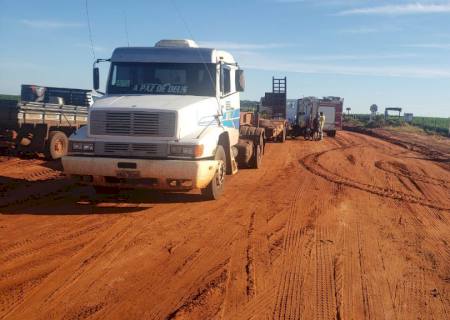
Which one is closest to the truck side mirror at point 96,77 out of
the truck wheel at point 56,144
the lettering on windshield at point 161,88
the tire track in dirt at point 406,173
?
the lettering on windshield at point 161,88

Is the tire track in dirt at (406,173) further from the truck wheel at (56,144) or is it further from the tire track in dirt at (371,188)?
the truck wheel at (56,144)

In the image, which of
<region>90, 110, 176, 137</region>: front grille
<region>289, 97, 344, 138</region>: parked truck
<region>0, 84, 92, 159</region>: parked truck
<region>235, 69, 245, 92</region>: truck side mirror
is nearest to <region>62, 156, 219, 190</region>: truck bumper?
<region>90, 110, 176, 137</region>: front grille

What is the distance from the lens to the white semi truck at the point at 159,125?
835 centimetres

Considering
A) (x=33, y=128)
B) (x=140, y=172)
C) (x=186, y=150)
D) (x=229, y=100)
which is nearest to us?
(x=140, y=172)

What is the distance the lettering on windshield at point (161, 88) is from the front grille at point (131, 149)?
5.98ft

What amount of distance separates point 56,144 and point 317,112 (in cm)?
2261

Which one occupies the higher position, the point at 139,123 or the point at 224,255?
the point at 139,123

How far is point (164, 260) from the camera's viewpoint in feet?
19.8

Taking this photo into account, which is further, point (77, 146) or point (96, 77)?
point (96, 77)

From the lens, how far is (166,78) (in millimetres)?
10008

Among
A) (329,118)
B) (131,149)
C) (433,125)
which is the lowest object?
(433,125)

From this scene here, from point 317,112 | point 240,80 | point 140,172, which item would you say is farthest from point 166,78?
point 317,112

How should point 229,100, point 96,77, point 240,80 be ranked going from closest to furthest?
point 96,77 → point 240,80 → point 229,100

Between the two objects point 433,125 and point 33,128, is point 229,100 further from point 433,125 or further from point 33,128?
point 433,125
